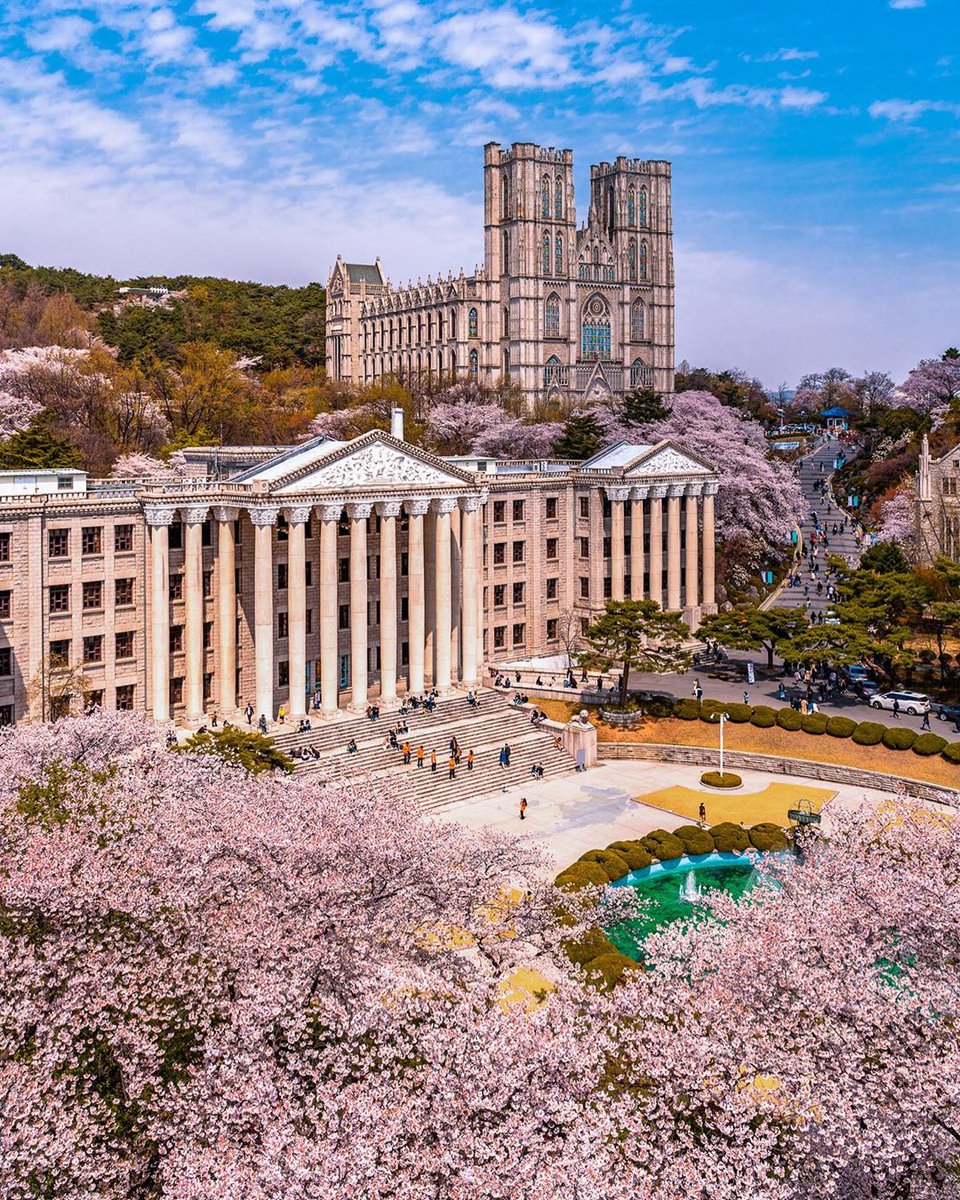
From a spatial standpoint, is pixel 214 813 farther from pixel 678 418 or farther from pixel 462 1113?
pixel 678 418

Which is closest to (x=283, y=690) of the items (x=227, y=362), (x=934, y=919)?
(x=934, y=919)

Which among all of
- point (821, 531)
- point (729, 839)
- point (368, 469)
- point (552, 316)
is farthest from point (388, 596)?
point (552, 316)

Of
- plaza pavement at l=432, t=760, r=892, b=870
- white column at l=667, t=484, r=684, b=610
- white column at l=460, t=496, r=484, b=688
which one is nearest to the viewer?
plaza pavement at l=432, t=760, r=892, b=870

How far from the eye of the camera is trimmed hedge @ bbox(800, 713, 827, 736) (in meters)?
56.3

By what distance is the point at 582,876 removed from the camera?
3934cm

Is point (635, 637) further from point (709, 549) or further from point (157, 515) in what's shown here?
point (157, 515)

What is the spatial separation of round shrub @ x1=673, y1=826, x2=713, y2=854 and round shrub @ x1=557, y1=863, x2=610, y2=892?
5206mm

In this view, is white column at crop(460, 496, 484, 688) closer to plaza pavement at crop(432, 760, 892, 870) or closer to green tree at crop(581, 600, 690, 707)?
green tree at crop(581, 600, 690, 707)

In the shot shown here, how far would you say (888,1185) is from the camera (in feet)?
57.7

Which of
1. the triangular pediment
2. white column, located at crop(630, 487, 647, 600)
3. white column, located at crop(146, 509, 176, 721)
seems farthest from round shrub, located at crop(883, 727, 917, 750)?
white column, located at crop(146, 509, 176, 721)

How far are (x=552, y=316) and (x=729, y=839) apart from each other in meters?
107

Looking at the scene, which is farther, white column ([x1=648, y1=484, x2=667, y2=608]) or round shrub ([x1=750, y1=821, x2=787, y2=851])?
white column ([x1=648, y1=484, x2=667, y2=608])

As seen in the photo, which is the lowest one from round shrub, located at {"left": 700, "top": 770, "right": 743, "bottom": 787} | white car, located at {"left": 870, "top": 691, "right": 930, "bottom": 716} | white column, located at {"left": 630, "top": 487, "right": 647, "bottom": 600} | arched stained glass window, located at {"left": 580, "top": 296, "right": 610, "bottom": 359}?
round shrub, located at {"left": 700, "top": 770, "right": 743, "bottom": 787}

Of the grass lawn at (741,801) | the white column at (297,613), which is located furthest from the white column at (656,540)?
the white column at (297,613)
